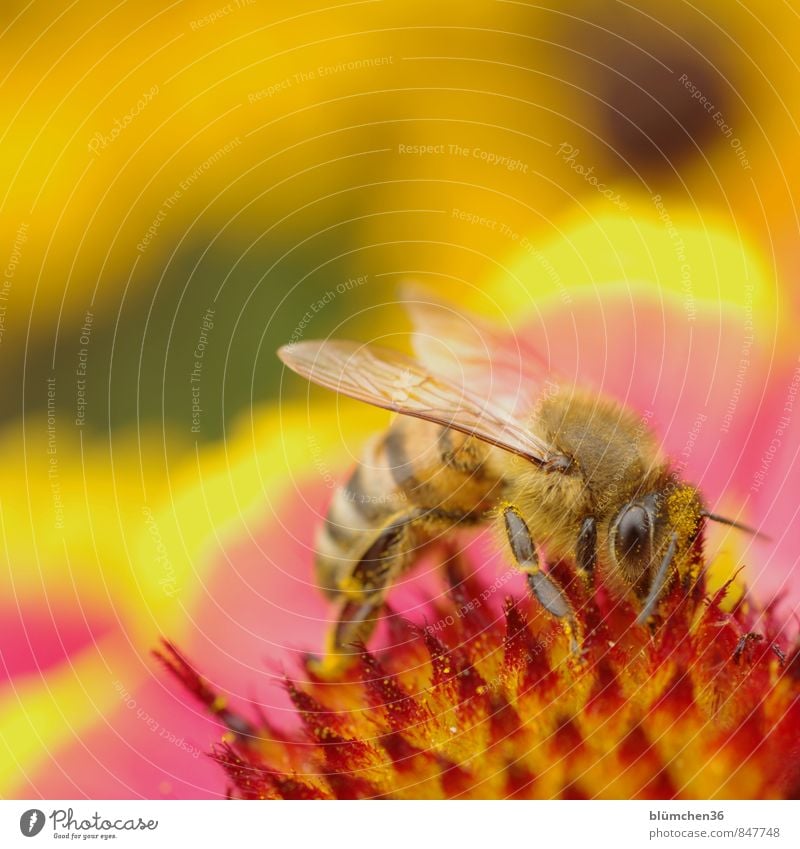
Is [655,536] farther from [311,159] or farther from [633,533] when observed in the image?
[311,159]

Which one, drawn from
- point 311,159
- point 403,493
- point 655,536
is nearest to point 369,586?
point 403,493

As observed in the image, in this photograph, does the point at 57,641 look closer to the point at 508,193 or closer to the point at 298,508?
the point at 298,508

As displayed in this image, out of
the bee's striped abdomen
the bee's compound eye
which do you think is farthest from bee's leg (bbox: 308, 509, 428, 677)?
the bee's compound eye
